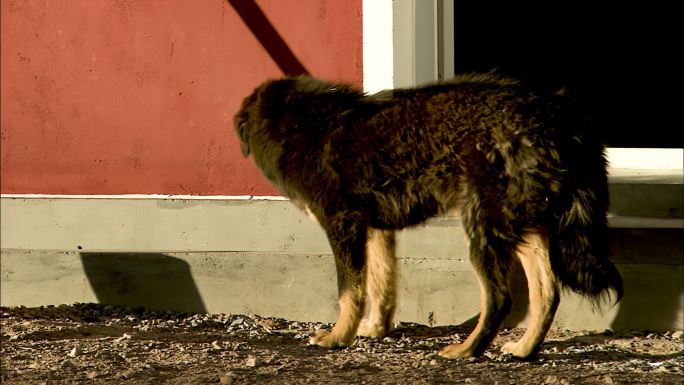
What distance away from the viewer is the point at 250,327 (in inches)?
302

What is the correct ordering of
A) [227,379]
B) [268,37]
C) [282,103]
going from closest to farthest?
1. [227,379]
2. [282,103]
3. [268,37]

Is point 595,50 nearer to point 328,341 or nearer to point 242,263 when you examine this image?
point 242,263

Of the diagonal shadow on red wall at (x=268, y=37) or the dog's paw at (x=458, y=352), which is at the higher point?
the diagonal shadow on red wall at (x=268, y=37)

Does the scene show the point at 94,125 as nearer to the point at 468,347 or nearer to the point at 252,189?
Result: the point at 252,189

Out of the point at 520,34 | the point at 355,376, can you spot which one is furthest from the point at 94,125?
the point at 520,34

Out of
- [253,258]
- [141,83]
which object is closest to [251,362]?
[253,258]

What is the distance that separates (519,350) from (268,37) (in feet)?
9.31

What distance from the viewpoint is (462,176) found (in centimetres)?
638

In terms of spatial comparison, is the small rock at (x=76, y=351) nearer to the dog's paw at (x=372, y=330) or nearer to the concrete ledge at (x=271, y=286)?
the concrete ledge at (x=271, y=286)

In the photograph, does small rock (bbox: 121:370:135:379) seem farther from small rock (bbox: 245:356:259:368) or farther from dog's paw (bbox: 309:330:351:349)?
dog's paw (bbox: 309:330:351:349)

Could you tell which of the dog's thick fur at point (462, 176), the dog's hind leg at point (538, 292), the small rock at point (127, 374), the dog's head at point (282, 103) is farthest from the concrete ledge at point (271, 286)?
the small rock at point (127, 374)

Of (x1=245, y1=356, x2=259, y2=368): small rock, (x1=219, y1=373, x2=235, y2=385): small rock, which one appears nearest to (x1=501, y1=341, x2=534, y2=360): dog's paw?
(x1=245, y1=356, x2=259, y2=368): small rock

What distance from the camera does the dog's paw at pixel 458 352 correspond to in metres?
6.48

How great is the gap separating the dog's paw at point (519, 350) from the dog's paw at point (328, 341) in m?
0.89
